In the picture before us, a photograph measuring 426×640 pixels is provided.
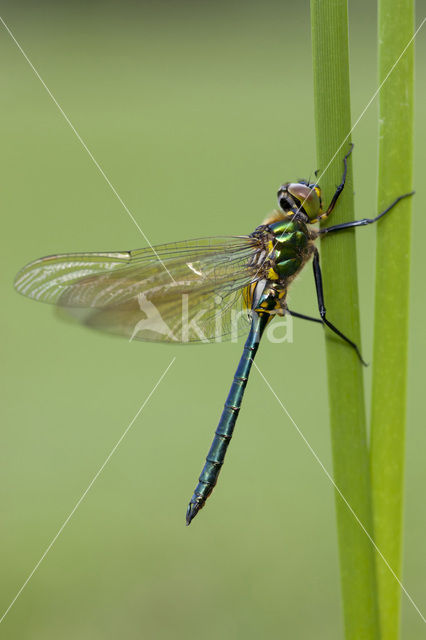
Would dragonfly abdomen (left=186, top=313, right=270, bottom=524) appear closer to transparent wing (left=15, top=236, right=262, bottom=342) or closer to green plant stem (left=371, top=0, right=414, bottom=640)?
transparent wing (left=15, top=236, right=262, bottom=342)

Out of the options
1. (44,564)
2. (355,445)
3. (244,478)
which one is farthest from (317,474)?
(355,445)

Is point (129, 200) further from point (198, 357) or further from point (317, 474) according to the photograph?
point (317, 474)

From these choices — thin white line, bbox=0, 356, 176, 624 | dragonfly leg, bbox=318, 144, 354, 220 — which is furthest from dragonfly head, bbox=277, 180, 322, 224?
thin white line, bbox=0, 356, 176, 624

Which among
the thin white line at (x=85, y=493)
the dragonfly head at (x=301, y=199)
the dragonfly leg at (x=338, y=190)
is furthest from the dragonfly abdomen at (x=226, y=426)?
the thin white line at (x=85, y=493)

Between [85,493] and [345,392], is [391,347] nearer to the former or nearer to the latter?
[345,392]

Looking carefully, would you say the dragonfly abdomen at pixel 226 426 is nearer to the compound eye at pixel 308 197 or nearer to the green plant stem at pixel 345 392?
the compound eye at pixel 308 197

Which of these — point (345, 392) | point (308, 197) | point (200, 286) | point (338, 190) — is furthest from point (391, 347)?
point (200, 286)
